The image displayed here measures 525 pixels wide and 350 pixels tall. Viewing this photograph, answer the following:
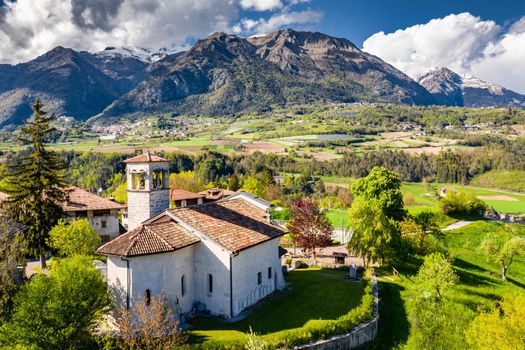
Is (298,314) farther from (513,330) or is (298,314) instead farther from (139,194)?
(139,194)

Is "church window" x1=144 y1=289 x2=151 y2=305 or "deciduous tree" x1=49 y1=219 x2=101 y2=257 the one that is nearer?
"church window" x1=144 y1=289 x2=151 y2=305

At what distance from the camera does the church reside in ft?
83.3

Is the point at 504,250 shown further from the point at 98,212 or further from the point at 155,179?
the point at 98,212

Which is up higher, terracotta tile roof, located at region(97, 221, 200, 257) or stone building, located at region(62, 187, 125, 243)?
terracotta tile roof, located at region(97, 221, 200, 257)

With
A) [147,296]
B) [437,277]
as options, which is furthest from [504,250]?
[147,296]

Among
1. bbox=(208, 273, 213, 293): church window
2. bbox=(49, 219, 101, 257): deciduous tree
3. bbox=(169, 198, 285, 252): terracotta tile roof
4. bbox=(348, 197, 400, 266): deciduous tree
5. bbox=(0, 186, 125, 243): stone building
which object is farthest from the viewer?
bbox=(0, 186, 125, 243): stone building

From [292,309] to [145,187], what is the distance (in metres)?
14.3

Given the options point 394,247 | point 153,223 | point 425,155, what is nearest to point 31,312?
point 153,223

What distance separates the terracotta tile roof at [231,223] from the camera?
94.2ft

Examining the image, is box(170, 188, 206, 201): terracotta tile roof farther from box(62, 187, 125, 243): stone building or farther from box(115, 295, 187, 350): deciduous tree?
box(115, 295, 187, 350): deciduous tree

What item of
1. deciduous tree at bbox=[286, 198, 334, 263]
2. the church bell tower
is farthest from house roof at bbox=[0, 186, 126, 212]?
deciduous tree at bbox=[286, 198, 334, 263]

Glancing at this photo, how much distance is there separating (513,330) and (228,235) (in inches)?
715

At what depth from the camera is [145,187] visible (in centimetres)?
3077

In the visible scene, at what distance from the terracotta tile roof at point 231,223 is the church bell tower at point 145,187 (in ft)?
7.35
